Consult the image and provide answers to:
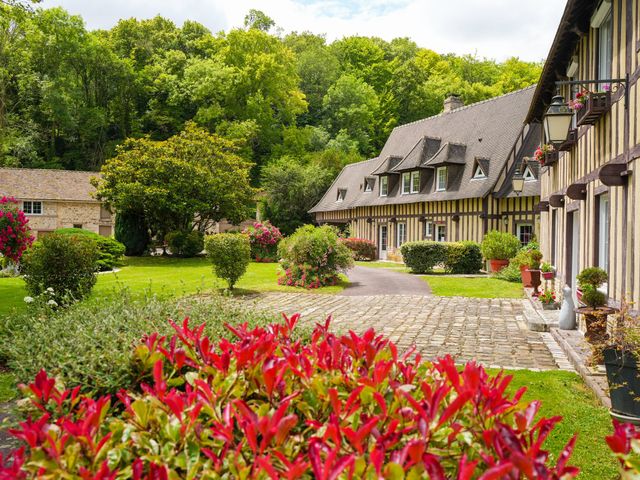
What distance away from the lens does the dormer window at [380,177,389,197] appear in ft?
103

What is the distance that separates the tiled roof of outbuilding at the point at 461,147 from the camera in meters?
25.0

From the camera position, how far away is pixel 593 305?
23.2 feet

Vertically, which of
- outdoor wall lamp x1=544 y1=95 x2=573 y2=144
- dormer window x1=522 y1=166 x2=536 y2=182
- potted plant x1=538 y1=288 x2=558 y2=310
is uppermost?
dormer window x1=522 y1=166 x2=536 y2=182

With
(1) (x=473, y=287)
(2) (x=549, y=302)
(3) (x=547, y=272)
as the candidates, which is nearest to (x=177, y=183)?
(1) (x=473, y=287)

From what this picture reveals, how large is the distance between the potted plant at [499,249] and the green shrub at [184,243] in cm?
1561

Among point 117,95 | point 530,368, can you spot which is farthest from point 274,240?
point 117,95

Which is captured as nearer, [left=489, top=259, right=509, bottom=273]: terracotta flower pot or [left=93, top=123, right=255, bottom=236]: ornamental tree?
[left=489, top=259, right=509, bottom=273]: terracotta flower pot

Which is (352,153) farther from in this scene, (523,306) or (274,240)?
(523,306)

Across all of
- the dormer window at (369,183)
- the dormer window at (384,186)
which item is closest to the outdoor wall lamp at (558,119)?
the dormer window at (384,186)

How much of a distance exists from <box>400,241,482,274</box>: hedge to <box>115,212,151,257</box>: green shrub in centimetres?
1587

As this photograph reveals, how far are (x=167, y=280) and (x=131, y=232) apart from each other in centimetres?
1152

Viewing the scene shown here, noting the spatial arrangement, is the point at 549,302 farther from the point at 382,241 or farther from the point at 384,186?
the point at 384,186

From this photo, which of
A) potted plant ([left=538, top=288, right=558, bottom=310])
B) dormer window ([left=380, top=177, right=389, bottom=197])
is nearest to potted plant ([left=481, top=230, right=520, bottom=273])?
potted plant ([left=538, top=288, right=558, bottom=310])

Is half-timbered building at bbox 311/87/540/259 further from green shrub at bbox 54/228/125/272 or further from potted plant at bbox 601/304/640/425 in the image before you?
potted plant at bbox 601/304/640/425
